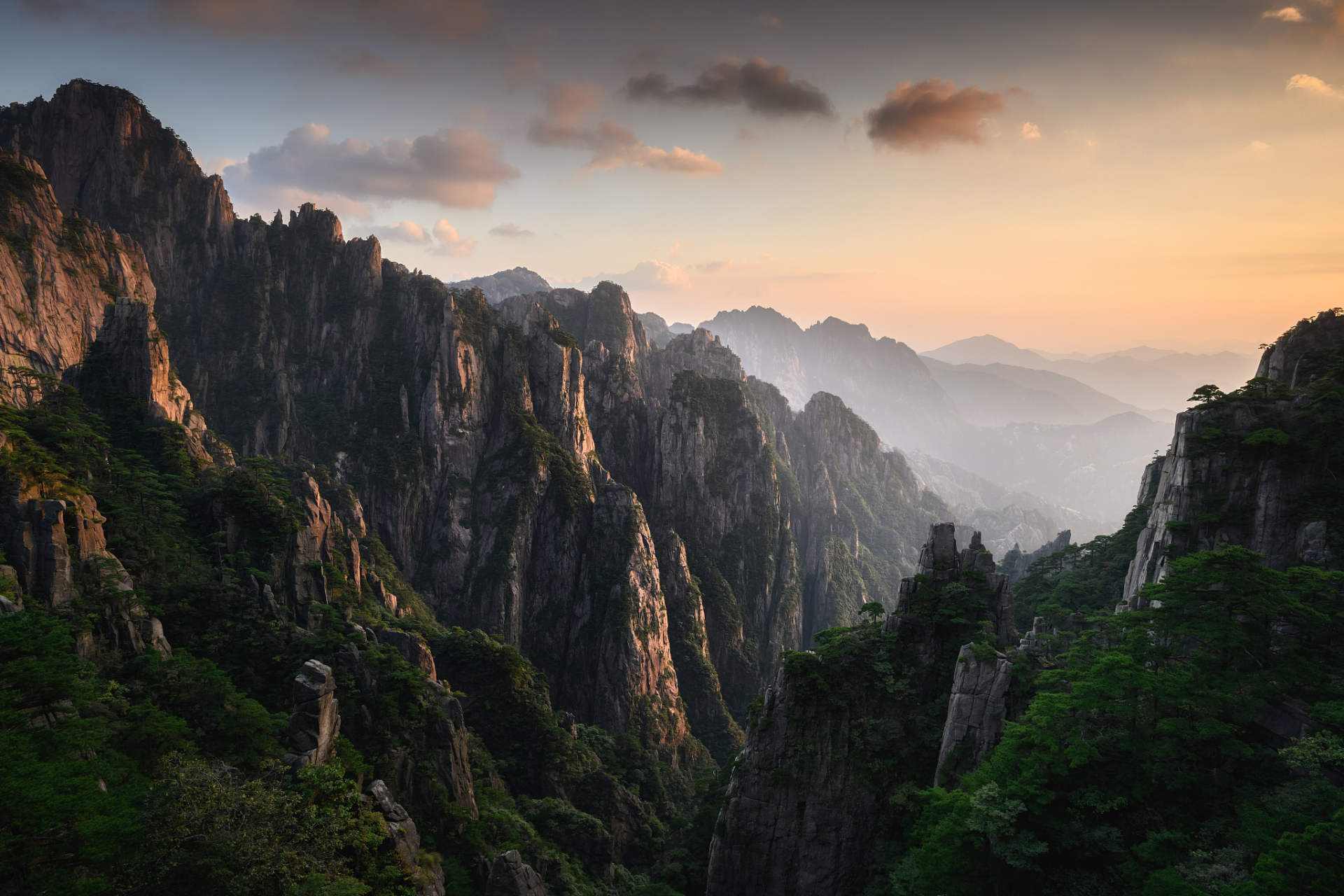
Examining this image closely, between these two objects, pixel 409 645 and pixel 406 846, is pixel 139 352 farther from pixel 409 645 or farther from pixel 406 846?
pixel 406 846

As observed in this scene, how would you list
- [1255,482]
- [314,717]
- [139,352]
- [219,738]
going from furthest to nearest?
[139,352] < [1255,482] < [314,717] < [219,738]

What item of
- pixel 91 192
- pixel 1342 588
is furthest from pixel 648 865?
pixel 91 192

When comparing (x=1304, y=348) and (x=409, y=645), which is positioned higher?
(x=1304, y=348)

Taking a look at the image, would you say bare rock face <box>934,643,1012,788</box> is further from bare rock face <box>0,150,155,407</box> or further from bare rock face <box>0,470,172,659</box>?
bare rock face <box>0,150,155,407</box>

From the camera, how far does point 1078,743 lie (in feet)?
81.8

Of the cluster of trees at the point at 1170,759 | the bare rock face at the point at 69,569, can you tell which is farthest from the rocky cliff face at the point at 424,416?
the cluster of trees at the point at 1170,759

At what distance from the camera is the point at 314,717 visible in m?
31.9

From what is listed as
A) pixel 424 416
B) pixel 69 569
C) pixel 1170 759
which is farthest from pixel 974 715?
pixel 424 416

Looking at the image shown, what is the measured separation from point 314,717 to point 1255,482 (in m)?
56.1

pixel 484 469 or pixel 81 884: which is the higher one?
pixel 484 469

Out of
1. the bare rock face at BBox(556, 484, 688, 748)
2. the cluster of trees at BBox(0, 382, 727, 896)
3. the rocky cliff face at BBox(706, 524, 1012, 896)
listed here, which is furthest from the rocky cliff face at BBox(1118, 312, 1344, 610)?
the bare rock face at BBox(556, 484, 688, 748)

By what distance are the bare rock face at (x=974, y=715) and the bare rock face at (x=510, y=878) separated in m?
24.1

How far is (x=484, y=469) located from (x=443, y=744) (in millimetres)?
79437

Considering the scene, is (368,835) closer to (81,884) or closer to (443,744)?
(81,884)
